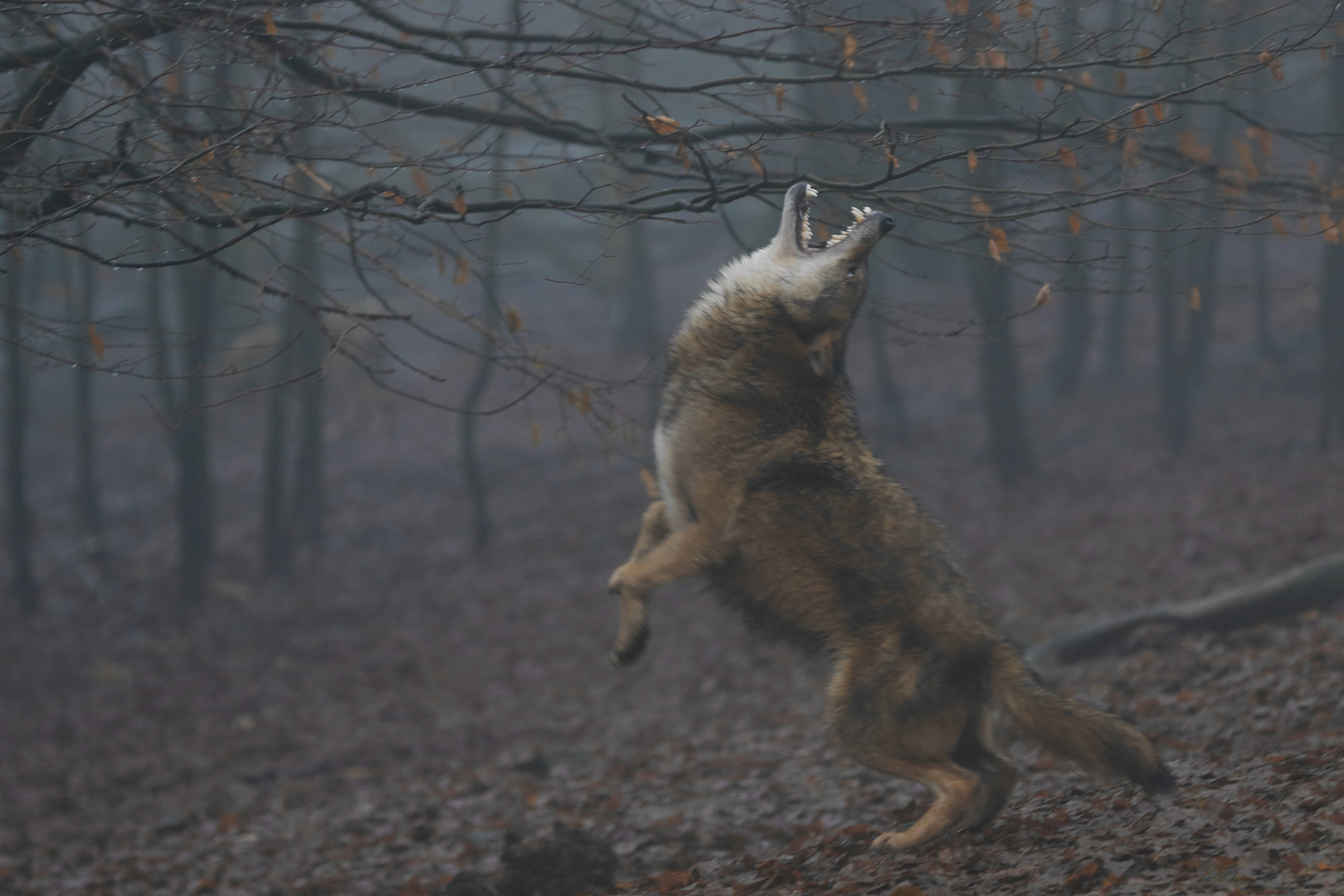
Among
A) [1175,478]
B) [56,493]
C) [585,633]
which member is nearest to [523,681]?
[585,633]

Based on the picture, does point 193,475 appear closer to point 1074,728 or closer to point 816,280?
point 816,280

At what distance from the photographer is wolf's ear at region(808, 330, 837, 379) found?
5.32 metres

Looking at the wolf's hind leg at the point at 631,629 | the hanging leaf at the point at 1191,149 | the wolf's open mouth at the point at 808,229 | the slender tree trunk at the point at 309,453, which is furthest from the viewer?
the slender tree trunk at the point at 309,453

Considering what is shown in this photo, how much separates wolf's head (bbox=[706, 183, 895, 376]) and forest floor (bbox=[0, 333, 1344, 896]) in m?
1.71

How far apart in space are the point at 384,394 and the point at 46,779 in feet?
52.1

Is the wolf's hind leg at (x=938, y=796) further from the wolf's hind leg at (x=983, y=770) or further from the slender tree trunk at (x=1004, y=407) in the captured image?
the slender tree trunk at (x=1004, y=407)

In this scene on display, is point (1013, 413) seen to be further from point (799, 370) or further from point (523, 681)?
point (799, 370)

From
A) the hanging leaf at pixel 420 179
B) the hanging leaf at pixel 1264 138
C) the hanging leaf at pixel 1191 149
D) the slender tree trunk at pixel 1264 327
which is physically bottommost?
the hanging leaf at pixel 420 179

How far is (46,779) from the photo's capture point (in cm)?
1097

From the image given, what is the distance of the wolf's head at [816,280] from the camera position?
5305mm

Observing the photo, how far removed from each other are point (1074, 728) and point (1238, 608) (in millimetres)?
6374

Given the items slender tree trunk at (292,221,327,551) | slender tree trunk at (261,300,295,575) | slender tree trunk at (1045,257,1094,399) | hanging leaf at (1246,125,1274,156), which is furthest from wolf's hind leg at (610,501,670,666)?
slender tree trunk at (1045,257,1094,399)

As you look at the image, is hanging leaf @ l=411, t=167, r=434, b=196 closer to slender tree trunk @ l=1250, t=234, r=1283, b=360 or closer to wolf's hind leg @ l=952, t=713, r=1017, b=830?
wolf's hind leg @ l=952, t=713, r=1017, b=830

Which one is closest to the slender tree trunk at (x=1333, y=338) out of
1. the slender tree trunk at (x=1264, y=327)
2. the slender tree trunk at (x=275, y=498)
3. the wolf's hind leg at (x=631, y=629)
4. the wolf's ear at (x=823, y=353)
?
the slender tree trunk at (x=1264, y=327)
